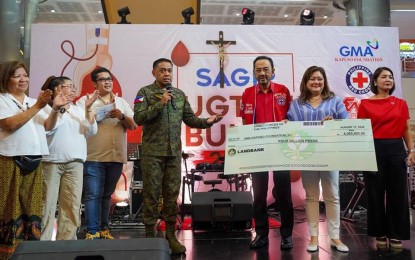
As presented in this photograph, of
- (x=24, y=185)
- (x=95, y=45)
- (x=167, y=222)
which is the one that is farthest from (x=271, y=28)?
(x=24, y=185)

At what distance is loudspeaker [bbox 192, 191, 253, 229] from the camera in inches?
148

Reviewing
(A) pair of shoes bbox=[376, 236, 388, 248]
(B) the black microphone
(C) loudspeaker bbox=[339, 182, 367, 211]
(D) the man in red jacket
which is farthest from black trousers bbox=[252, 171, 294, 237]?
(C) loudspeaker bbox=[339, 182, 367, 211]

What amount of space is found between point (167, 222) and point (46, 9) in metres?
7.96

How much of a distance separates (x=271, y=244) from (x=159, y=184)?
44.5 inches

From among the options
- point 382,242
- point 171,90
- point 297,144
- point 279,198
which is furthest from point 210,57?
point 382,242

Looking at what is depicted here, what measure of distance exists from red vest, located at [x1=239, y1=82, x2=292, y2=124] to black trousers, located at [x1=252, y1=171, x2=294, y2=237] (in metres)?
0.45

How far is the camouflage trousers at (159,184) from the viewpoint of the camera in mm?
2797

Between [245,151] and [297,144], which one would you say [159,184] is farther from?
[297,144]

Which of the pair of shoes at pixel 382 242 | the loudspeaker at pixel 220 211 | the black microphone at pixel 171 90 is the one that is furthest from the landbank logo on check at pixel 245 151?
the pair of shoes at pixel 382 242

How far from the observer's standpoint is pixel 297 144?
2893 mm

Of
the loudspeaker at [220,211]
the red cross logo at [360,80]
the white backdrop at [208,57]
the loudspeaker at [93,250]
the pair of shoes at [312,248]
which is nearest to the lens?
the loudspeaker at [93,250]

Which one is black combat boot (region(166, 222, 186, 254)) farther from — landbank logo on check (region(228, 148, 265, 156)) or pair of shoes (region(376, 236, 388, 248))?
pair of shoes (region(376, 236, 388, 248))

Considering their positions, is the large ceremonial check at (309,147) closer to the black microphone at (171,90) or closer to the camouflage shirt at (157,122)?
the camouflage shirt at (157,122)

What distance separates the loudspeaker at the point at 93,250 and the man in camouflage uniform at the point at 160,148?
50.9 inches
